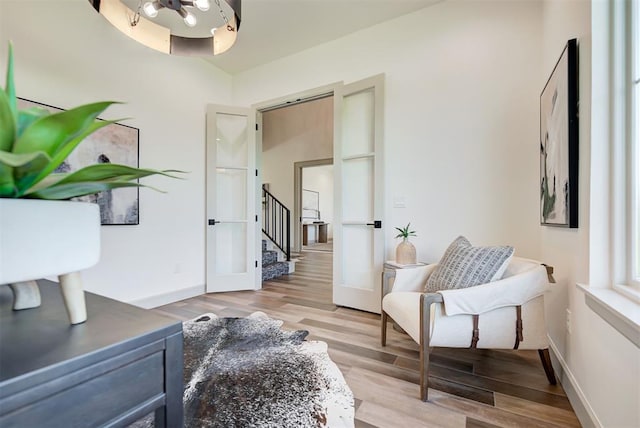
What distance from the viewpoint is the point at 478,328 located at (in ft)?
5.25

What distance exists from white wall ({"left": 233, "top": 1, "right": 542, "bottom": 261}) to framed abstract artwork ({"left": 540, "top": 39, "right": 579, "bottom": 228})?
30 centimetres

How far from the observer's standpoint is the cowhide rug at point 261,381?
4.50 ft

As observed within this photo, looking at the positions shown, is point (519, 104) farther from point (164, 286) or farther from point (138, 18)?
point (164, 286)

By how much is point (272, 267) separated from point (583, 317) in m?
3.80

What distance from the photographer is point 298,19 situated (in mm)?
2930

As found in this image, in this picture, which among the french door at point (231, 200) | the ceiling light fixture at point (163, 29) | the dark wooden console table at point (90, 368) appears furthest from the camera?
the french door at point (231, 200)

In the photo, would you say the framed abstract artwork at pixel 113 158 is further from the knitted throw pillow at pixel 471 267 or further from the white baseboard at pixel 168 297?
the knitted throw pillow at pixel 471 267

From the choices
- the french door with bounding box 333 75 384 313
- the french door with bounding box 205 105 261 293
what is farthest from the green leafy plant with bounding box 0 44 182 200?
the french door with bounding box 205 105 261 293

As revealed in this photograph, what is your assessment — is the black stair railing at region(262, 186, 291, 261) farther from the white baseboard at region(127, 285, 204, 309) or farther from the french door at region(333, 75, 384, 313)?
the french door at region(333, 75, 384, 313)

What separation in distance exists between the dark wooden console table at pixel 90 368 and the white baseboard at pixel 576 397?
1.73 m

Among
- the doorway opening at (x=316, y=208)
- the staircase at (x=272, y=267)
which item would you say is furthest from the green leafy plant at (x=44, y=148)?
the doorway opening at (x=316, y=208)

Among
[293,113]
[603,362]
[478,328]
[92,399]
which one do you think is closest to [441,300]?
[478,328]

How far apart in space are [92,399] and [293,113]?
7.95m

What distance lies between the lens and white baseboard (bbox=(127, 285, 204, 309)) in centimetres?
296
